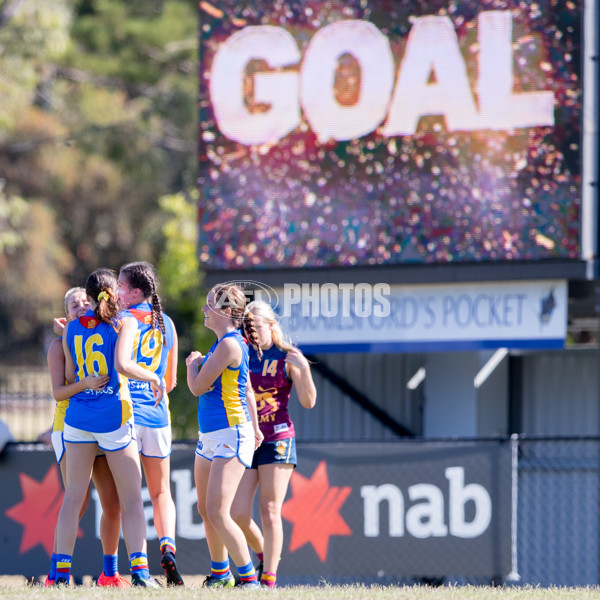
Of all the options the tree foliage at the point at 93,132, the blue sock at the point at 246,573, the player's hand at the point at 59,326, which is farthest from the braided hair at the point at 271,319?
the tree foliage at the point at 93,132

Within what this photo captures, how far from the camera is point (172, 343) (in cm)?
609

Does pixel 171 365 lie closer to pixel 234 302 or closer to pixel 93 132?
pixel 234 302

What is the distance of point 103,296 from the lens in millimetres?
5703

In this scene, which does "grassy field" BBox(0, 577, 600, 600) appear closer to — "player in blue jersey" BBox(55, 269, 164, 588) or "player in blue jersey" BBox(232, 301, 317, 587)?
"player in blue jersey" BBox(55, 269, 164, 588)

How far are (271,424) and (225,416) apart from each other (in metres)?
0.47

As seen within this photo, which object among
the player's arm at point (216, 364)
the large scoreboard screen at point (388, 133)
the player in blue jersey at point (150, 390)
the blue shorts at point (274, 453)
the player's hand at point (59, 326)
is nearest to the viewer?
the player's arm at point (216, 364)

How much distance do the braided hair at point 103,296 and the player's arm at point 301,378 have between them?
102 cm

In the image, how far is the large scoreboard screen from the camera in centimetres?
912

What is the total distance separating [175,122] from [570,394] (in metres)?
21.5

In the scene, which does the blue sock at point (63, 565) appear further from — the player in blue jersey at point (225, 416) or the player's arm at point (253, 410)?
the player's arm at point (253, 410)

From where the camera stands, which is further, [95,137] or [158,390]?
[95,137]

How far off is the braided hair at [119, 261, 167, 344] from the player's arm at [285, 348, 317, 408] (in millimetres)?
748

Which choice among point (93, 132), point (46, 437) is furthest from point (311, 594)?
point (93, 132)

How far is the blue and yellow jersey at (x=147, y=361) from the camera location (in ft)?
19.3
